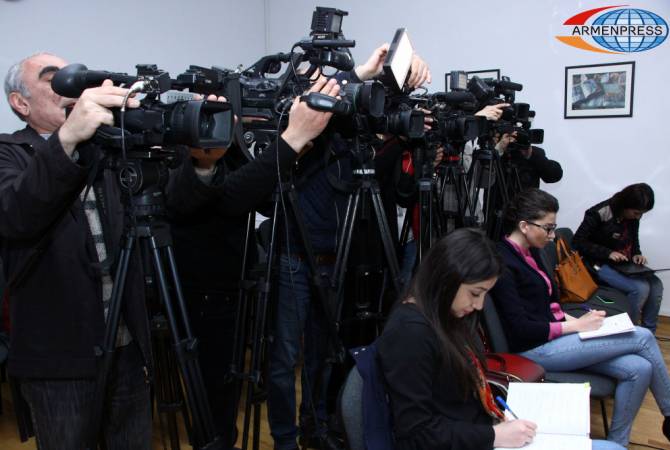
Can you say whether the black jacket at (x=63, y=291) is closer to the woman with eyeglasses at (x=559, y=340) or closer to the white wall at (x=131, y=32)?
the woman with eyeglasses at (x=559, y=340)

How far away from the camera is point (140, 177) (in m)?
1.10

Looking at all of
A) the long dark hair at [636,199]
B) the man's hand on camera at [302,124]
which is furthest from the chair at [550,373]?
the long dark hair at [636,199]

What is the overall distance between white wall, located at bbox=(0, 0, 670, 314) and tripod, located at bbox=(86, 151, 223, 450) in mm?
2651

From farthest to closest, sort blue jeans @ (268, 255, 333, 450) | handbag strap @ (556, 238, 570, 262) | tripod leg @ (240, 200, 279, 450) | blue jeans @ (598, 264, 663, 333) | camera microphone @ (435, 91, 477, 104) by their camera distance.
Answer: blue jeans @ (598, 264, 663, 333)
handbag strap @ (556, 238, 570, 262)
camera microphone @ (435, 91, 477, 104)
blue jeans @ (268, 255, 333, 450)
tripod leg @ (240, 200, 279, 450)

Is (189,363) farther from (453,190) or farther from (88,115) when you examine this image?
(453,190)

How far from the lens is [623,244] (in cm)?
350

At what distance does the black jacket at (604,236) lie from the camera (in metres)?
3.49

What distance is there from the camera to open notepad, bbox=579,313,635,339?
2.12m

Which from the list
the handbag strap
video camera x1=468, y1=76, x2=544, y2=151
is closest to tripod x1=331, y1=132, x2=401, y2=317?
video camera x1=468, y1=76, x2=544, y2=151

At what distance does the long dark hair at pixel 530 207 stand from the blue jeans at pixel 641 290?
59.6 inches

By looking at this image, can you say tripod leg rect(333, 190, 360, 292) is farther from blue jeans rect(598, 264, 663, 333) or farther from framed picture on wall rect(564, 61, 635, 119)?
framed picture on wall rect(564, 61, 635, 119)

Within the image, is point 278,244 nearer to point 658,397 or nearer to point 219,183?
point 219,183

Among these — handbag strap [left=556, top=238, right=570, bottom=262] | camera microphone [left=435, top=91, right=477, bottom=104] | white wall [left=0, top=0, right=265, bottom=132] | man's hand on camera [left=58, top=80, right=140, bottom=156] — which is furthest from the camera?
white wall [left=0, top=0, right=265, bottom=132]

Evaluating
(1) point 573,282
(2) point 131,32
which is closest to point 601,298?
(1) point 573,282
